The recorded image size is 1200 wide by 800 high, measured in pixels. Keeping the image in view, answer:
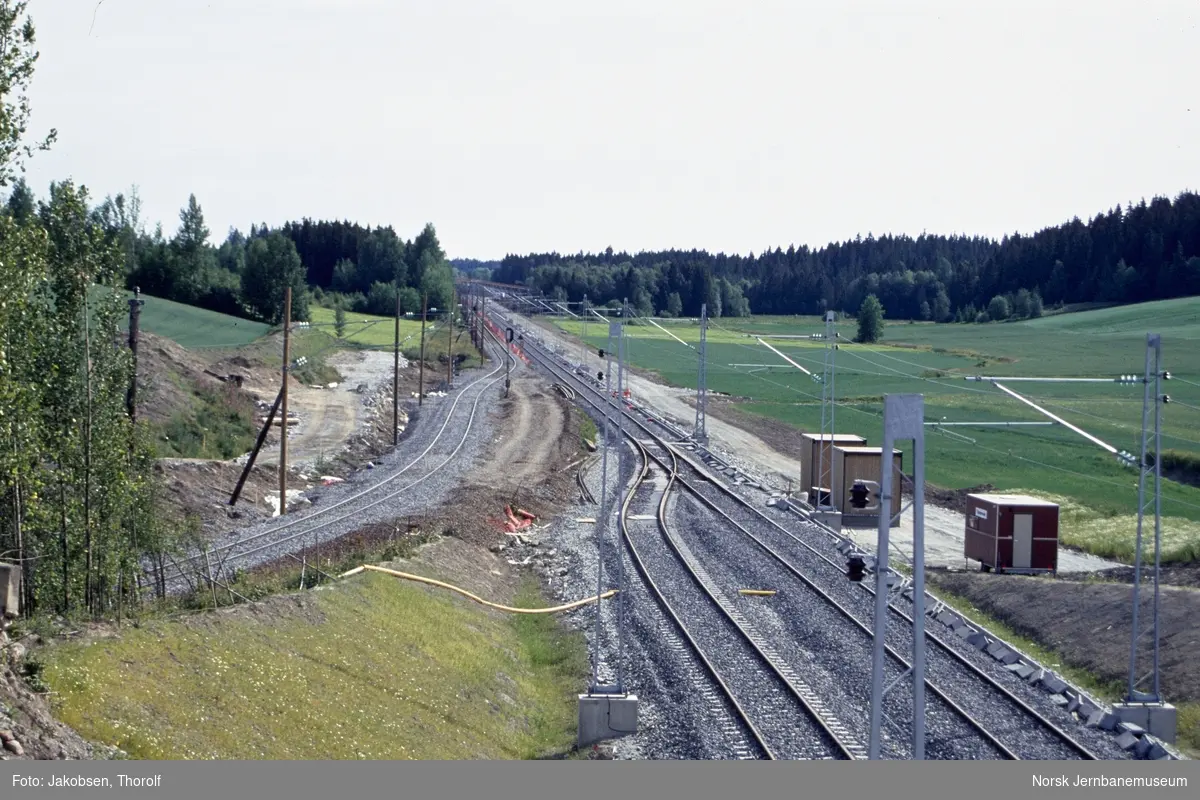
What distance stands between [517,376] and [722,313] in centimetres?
10398

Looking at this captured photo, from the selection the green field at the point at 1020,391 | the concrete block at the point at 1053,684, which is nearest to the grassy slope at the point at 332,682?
the concrete block at the point at 1053,684

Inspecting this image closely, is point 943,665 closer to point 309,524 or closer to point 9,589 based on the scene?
point 9,589

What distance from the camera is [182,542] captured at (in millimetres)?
21203

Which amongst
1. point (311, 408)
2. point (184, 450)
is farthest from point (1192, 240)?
point (184, 450)

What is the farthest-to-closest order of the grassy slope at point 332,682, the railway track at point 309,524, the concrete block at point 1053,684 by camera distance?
the railway track at point 309,524, the concrete block at point 1053,684, the grassy slope at point 332,682

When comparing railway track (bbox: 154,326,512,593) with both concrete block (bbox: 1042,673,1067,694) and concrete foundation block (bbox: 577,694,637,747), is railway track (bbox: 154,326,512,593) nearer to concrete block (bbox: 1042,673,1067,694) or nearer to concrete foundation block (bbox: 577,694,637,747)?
concrete foundation block (bbox: 577,694,637,747)

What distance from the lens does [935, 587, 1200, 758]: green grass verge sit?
59.5 feet

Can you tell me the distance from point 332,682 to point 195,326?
244ft

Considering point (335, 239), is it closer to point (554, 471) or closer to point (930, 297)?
point (930, 297)

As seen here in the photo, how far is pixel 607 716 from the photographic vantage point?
1706cm

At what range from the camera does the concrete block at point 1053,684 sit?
19391 millimetres

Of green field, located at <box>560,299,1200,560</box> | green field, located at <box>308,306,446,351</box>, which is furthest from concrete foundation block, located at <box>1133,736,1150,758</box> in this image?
green field, located at <box>308,306,446,351</box>

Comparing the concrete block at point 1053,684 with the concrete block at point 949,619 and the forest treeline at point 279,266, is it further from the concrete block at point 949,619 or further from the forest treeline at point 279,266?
the forest treeline at point 279,266

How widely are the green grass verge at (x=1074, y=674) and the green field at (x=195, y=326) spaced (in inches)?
2336
